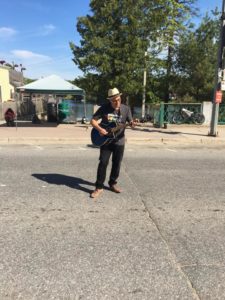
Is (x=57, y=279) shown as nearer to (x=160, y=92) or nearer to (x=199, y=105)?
(x=199, y=105)

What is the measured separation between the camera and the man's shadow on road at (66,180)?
666 centimetres

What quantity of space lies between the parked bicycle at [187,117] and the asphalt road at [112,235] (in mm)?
10239

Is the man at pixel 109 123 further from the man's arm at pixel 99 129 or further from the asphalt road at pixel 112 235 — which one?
the asphalt road at pixel 112 235

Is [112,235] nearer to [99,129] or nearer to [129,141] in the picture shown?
[99,129]

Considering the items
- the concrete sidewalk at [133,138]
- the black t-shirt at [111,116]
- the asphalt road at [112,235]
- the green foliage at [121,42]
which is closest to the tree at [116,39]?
the green foliage at [121,42]

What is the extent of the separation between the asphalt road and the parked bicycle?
10.2 meters

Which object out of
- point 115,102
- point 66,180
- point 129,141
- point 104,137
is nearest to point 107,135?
point 104,137

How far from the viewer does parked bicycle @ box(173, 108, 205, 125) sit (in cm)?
1808

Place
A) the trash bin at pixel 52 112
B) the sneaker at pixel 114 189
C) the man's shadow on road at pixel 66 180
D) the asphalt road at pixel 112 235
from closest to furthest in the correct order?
the asphalt road at pixel 112 235
the sneaker at pixel 114 189
the man's shadow on road at pixel 66 180
the trash bin at pixel 52 112

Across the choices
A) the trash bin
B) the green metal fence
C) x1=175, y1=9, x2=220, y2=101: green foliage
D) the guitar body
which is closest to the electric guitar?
the guitar body

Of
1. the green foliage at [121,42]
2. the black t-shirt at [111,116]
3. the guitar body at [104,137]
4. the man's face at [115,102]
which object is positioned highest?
the green foliage at [121,42]

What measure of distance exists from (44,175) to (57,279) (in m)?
4.23

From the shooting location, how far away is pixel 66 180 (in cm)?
712

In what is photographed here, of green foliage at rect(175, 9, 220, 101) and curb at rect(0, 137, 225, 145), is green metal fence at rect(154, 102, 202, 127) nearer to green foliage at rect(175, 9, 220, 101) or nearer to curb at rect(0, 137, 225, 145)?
curb at rect(0, 137, 225, 145)
